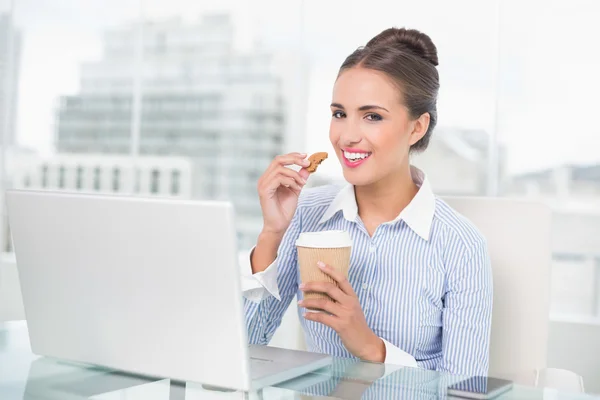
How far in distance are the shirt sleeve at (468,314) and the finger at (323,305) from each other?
38cm

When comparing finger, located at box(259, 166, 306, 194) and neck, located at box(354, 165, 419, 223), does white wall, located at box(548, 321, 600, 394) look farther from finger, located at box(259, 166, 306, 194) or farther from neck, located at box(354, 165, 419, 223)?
finger, located at box(259, 166, 306, 194)

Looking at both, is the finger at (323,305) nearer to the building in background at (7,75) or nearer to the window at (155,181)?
the building in background at (7,75)

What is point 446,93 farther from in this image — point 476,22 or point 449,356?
point 449,356

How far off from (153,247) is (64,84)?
6.30 m

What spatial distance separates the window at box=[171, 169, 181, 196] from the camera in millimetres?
8220

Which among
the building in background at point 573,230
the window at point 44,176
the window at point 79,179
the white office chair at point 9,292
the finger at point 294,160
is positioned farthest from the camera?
the window at point 79,179

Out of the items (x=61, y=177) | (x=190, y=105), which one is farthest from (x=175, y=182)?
(x=190, y=105)

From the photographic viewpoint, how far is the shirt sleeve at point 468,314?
154cm

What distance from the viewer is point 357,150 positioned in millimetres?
1595

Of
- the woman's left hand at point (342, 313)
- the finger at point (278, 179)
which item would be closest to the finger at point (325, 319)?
the woman's left hand at point (342, 313)

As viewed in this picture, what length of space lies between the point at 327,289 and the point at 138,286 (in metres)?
0.36

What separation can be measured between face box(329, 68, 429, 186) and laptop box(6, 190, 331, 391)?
588 mm

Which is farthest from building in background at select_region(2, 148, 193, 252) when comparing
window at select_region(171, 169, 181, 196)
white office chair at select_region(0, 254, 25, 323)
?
white office chair at select_region(0, 254, 25, 323)

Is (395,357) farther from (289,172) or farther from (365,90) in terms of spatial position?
(365,90)
